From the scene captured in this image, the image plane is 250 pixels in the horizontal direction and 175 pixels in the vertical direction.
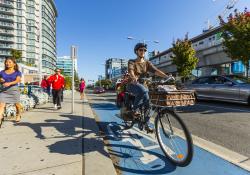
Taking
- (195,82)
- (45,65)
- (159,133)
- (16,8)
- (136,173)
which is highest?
(16,8)

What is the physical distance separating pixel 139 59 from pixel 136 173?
7.62 ft

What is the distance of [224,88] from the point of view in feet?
35.9

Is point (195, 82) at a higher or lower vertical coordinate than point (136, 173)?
higher

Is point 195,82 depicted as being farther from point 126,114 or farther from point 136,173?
point 136,173

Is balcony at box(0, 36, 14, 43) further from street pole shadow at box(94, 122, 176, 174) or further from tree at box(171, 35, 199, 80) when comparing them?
street pole shadow at box(94, 122, 176, 174)

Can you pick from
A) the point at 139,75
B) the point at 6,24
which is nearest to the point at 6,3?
the point at 6,24

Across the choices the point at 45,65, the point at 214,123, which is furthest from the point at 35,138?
the point at 45,65

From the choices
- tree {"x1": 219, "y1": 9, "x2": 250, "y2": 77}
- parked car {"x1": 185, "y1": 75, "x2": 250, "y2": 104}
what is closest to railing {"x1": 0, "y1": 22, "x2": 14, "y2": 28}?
tree {"x1": 219, "y1": 9, "x2": 250, "y2": 77}

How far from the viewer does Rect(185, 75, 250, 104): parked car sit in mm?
10141

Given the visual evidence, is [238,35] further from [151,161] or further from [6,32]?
[6,32]

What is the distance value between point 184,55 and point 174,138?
2566 cm

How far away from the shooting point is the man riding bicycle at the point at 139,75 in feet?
13.3

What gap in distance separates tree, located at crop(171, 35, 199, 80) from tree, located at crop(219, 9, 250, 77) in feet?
35.4

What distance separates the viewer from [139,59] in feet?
15.0
